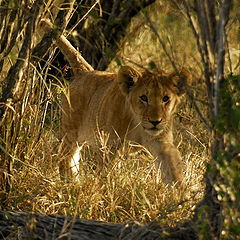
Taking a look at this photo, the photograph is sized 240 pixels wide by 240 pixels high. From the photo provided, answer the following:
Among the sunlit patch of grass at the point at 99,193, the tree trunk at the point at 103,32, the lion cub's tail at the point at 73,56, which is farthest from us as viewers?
the tree trunk at the point at 103,32

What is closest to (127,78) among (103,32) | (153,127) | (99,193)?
(153,127)

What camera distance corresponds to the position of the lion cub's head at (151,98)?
5434 millimetres

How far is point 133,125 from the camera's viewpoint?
5.60 metres

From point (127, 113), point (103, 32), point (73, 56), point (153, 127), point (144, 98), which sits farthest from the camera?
point (103, 32)

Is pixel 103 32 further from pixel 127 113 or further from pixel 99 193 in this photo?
pixel 99 193

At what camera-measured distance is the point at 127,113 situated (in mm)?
5660

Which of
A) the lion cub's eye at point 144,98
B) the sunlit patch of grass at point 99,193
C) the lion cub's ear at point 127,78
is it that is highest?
the lion cub's ear at point 127,78

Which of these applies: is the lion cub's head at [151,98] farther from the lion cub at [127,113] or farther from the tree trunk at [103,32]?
the tree trunk at [103,32]

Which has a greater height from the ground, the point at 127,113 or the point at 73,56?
the point at 73,56

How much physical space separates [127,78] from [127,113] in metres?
0.26

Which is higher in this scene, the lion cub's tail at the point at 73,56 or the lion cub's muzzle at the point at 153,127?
the lion cub's tail at the point at 73,56

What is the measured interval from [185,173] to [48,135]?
45.2 inches

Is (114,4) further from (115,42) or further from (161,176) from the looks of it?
(161,176)

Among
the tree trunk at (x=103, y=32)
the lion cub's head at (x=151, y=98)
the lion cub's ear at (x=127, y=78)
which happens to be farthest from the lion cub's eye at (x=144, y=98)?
the tree trunk at (x=103, y=32)
